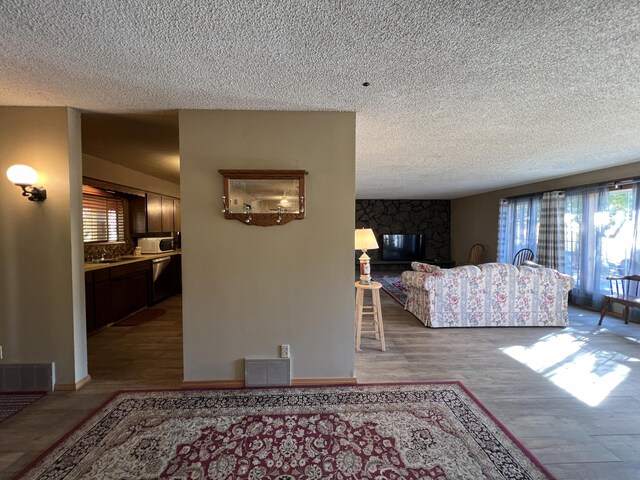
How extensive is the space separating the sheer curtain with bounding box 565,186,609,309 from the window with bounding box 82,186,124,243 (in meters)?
8.02

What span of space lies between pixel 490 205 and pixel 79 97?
8232mm

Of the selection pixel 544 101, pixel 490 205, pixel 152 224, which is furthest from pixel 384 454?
pixel 490 205

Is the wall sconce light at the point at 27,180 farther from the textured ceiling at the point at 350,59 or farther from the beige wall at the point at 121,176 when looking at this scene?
the beige wall at the point at 121,176

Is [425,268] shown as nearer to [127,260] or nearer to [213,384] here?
[213,384]

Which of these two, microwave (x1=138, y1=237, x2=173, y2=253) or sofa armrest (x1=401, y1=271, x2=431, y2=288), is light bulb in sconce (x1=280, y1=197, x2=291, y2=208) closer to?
sofa armrest (x1=401, y1=271, x2=431, y2=288)

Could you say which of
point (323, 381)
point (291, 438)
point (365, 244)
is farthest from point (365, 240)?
point (291, 438)

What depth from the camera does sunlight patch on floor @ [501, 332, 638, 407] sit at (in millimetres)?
2281

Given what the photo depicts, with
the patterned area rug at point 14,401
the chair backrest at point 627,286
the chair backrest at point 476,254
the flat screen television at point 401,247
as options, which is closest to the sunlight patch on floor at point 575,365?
A: the chair backrest at point 627,286

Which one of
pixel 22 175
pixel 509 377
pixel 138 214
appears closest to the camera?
pixel 22 175

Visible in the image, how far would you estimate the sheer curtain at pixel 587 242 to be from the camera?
4465 mm

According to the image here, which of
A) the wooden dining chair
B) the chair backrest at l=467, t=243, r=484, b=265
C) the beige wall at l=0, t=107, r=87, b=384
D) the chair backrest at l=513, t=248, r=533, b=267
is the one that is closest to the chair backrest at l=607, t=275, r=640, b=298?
the wooden dining chair

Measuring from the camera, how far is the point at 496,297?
148 inches

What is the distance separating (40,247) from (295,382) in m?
2.44

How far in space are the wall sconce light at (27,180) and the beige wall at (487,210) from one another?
7213 mm
